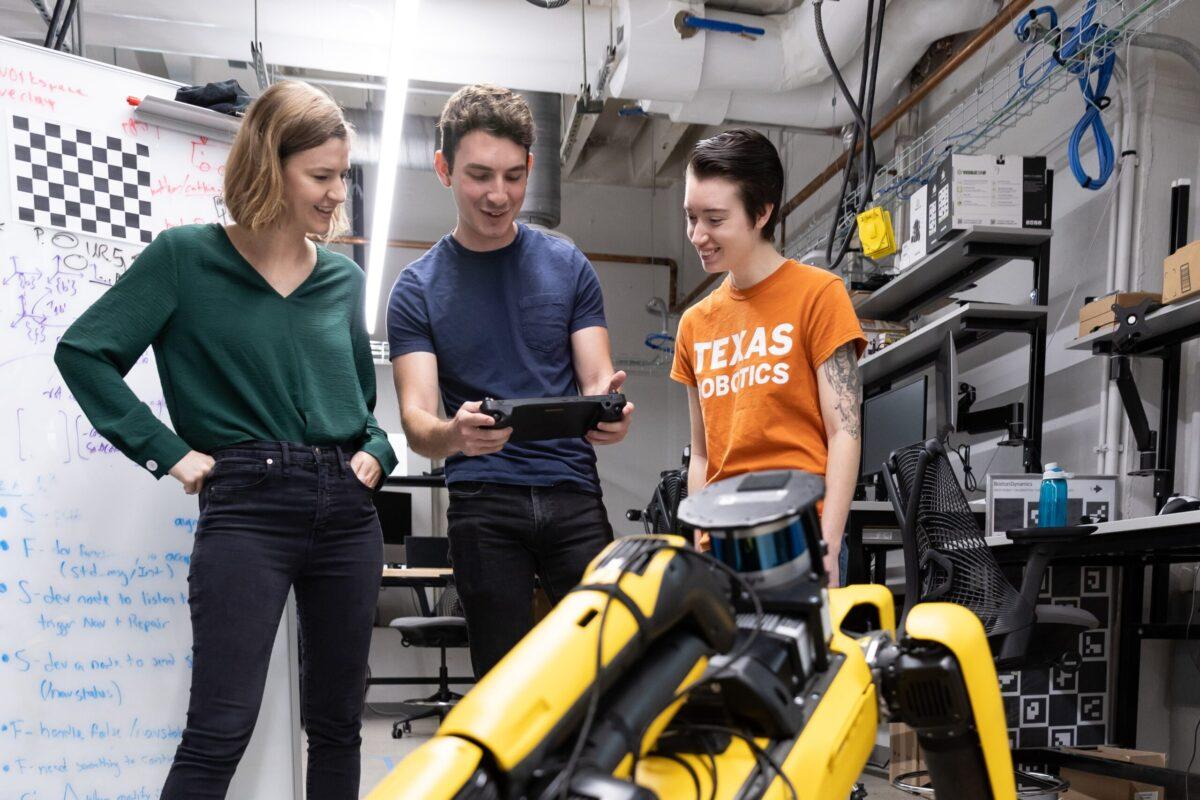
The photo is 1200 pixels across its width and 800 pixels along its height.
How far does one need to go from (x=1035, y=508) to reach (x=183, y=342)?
108 inches

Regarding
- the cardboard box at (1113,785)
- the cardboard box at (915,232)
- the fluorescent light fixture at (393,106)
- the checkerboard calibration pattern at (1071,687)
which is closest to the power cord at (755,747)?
the fluorescent light fixture at (393,106)

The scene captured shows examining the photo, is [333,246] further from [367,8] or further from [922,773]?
[922,773]

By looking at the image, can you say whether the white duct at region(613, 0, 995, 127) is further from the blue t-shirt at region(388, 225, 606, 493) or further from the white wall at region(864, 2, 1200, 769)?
the blue t-shirt at region(388, 225, 606, 493)

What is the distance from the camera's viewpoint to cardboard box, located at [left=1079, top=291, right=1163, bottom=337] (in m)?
3.01

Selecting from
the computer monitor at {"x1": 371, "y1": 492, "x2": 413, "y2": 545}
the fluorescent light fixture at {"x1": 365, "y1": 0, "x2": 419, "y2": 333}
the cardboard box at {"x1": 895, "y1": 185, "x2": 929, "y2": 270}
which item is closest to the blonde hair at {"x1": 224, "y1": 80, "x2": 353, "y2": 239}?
the fluorescent light fixture at {"x1": 365, "y1": 0, "x2": 419, "y2": 333}

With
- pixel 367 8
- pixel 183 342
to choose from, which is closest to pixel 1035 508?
pixel 183 342

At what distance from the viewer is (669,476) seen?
4.21 meters

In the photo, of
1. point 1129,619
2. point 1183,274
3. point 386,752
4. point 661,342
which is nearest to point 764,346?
point 1183,274

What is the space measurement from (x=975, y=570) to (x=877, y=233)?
6.83 ft

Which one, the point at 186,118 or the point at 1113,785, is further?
the point at 1113,785

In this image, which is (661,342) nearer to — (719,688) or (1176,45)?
(1176,45)

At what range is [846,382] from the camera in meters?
1.39

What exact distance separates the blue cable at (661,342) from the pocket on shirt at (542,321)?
238 inches

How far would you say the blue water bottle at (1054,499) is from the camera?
304 cm
